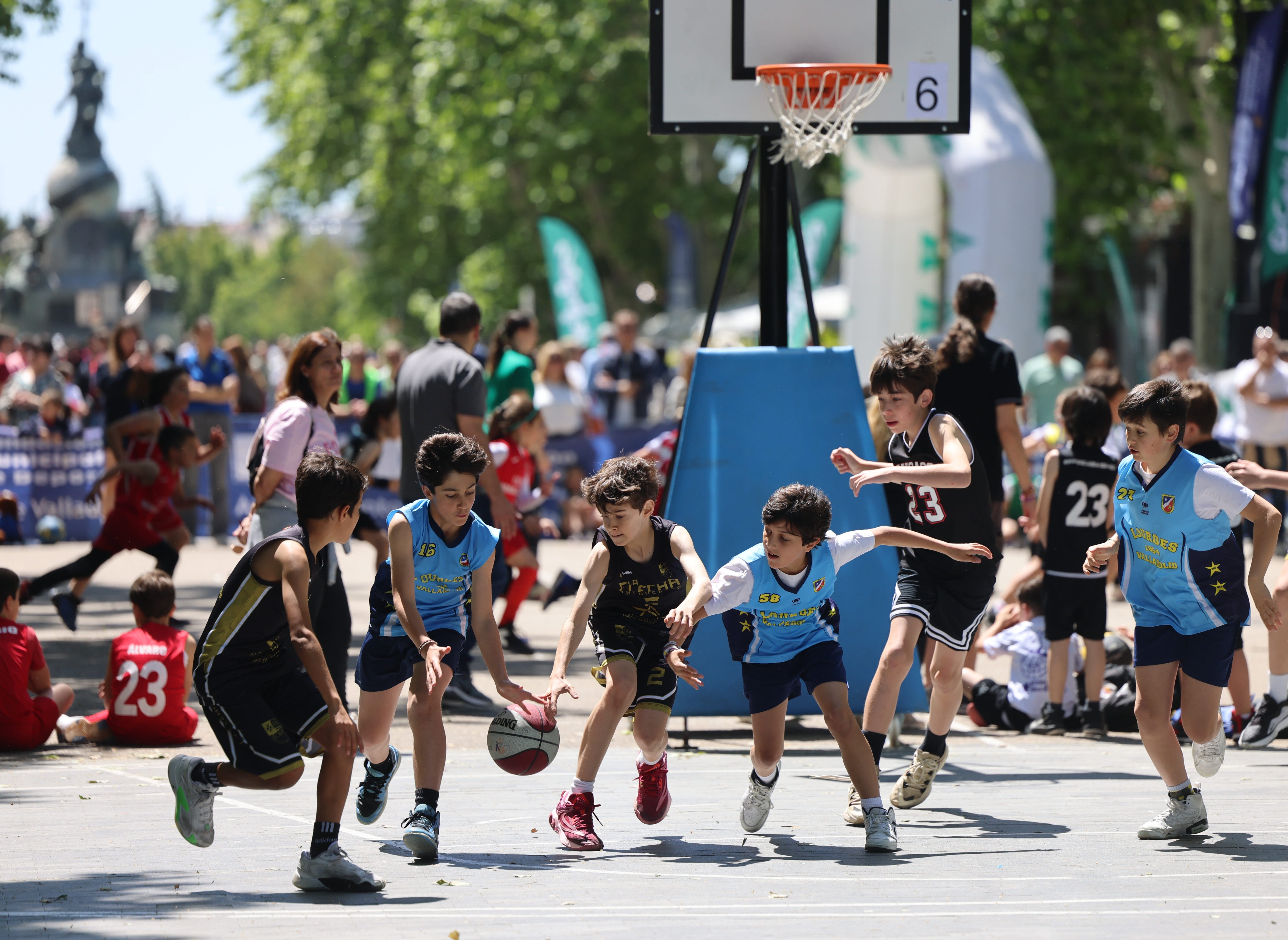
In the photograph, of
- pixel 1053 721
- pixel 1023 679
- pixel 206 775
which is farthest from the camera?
pixel 1023 679

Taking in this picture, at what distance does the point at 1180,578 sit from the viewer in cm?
617

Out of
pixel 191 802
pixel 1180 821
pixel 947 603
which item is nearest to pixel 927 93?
pixel 947 603

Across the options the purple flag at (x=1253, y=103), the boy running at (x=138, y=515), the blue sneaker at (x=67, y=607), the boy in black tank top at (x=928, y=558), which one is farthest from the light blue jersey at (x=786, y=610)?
the purple flag at (x=1253, y=103)

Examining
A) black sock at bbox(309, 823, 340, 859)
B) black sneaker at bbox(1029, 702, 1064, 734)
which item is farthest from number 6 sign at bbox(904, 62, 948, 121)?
black sock at bbox(309, 823, 340, 859)

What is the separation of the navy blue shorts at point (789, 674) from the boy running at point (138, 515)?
18.1ft

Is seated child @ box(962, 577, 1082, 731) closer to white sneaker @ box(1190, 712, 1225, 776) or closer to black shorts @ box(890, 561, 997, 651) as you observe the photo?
black shorts @ box(890, 561, 997, 651)

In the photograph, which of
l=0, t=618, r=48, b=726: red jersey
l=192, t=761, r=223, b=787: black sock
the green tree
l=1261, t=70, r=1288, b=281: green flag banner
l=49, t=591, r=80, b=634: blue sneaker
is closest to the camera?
l=192, t=761, r=223, b=787: black sock

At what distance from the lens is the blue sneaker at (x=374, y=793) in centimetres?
593

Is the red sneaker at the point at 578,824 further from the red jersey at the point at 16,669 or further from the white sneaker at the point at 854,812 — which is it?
the red jersey at the point at 16,669

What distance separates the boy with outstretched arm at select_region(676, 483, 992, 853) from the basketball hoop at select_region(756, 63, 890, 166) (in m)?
3.12

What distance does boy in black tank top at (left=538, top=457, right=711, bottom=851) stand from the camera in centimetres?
598

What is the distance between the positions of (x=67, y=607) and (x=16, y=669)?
10.2 ft

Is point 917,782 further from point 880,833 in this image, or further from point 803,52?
point 803,52

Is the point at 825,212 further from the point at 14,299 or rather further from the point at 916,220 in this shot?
the point at 14,299
